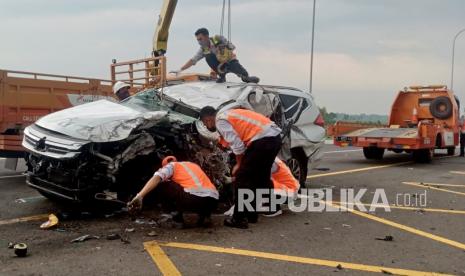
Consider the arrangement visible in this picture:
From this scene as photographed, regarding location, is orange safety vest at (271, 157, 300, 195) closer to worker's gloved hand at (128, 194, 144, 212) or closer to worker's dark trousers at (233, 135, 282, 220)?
worker's dark trousers at (233, 135, 282, 220)

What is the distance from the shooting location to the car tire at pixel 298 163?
747cm

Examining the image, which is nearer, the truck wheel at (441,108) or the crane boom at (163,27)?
the crane boom at (163,27)

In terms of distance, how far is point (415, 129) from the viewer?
13.7m

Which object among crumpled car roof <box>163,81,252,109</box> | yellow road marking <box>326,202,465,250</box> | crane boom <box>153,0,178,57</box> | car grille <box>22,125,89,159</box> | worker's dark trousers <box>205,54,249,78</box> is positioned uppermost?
crane boom <box>153,0,178,57</box>

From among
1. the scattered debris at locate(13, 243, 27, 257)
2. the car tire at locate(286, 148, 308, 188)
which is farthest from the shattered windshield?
the scattered debris at locate(13, 243, 27, 257)

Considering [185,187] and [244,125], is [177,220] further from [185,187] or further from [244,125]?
[244,125]

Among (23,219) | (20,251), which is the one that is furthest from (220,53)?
(20,251)

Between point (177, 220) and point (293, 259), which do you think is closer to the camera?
point (293, 259)

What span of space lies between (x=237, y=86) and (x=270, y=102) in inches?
21.1

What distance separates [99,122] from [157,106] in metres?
1.29

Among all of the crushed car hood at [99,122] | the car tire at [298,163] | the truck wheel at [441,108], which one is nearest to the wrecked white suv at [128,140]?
the crushed car hood at [99,122]

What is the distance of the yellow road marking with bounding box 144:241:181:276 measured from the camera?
150 inches

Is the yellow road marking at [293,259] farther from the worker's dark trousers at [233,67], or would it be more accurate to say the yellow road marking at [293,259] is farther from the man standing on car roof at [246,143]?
the worker's dark trousers at [233,67]

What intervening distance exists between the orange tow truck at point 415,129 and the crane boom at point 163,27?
5600 millimetres
